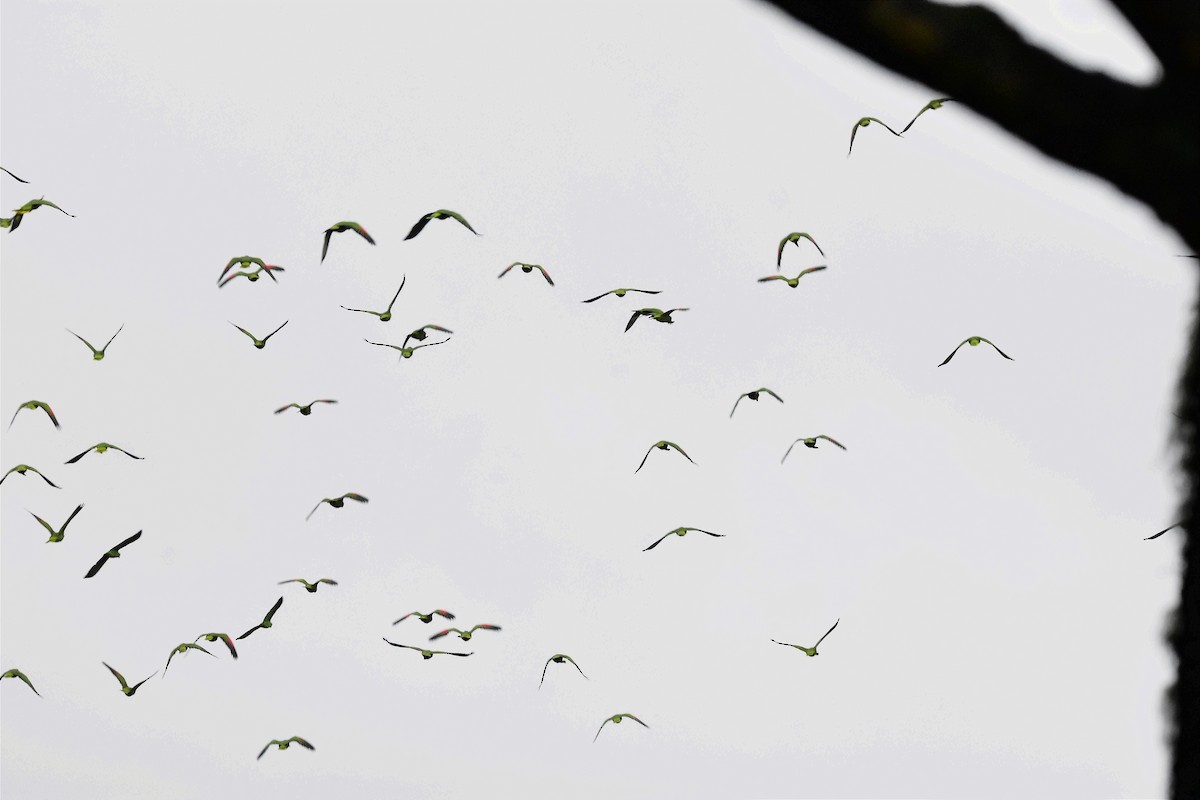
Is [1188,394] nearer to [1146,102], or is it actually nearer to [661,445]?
[1146,102]

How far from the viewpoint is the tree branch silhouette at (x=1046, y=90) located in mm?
2738

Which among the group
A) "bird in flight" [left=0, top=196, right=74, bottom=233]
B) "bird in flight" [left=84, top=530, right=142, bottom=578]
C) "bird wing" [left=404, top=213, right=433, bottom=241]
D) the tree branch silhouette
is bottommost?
the tree branch silhouette

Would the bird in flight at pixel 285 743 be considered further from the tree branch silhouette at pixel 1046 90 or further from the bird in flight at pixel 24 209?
the tree branch silhouette at pixel 1046 90

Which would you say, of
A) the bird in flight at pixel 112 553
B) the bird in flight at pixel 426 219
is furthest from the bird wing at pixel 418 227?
the bird in flight at pixel 112 553

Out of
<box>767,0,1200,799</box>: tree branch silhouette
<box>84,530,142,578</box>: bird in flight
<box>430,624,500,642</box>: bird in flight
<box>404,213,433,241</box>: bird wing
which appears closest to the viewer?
<box>767,0,1200,799</box>: tree branch silhouette

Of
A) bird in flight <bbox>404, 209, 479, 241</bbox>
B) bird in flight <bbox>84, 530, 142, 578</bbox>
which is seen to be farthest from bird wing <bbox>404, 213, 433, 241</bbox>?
bird in flight <bbox>84, 530, 142, 578</bbox>

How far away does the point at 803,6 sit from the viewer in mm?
2729

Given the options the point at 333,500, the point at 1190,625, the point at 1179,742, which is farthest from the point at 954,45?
the point at 333,500

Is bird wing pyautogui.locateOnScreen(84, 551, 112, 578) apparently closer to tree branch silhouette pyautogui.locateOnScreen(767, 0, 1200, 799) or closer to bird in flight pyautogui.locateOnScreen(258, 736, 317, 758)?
bird in flight pyautogui.locateOnScreen(258, 736, 317, 758)

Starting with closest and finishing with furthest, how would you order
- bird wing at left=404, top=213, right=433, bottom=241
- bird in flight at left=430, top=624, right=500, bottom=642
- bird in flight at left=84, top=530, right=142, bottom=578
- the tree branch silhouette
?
the tree branch silhouette, bird wing at left=404, top=213, right=433, bottom=241, bird in flight at left=84, top=530, right=142, bottom=578, bird in flight at left=430, top=624, right=500, bottom=642

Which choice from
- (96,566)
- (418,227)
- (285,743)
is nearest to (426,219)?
(418,227)

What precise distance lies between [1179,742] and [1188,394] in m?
0.89

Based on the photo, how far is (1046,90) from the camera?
275 centimetres

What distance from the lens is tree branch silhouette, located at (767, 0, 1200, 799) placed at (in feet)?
8.98
